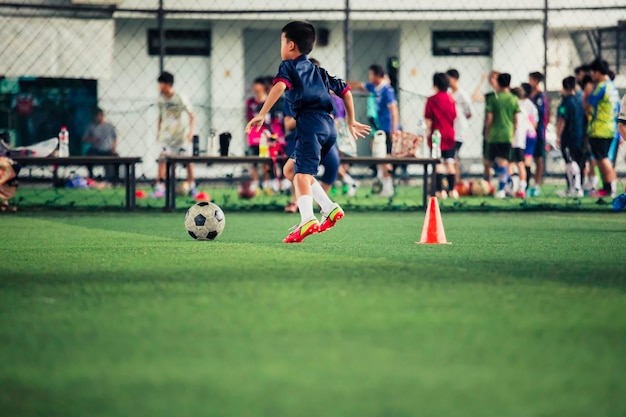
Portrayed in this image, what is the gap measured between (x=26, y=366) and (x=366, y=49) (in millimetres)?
24507

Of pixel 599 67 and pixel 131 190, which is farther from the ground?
pixel 599 67

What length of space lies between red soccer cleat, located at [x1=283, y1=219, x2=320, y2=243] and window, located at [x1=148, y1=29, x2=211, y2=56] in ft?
54.0

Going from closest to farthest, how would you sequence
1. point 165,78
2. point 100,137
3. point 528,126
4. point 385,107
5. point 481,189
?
point 165,78, point 385,107, point 481,189, point 528,126, point 100,137

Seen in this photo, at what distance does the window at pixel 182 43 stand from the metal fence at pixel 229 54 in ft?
0.08

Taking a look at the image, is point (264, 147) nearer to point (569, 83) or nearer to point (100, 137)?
point (569, 83)

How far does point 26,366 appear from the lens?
3770mm

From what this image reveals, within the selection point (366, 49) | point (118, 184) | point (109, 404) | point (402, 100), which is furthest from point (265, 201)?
point (109, 404)

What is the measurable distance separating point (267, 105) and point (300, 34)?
34.0 inches

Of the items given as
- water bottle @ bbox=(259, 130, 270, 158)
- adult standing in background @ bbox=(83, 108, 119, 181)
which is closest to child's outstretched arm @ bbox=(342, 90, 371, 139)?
water bottle @ bbox=(259, 130, 270, 158)

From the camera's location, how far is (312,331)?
4434 millimetres

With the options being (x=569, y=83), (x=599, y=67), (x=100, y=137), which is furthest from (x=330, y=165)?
(x=100, y=137)

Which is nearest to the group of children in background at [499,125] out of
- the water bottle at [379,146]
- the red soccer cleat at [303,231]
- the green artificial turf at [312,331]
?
the water bottle at [379,146]

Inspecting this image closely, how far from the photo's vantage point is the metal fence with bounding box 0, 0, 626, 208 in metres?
21.5

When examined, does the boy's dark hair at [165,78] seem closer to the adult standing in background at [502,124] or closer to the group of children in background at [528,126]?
the group of children in background at [528,126]
